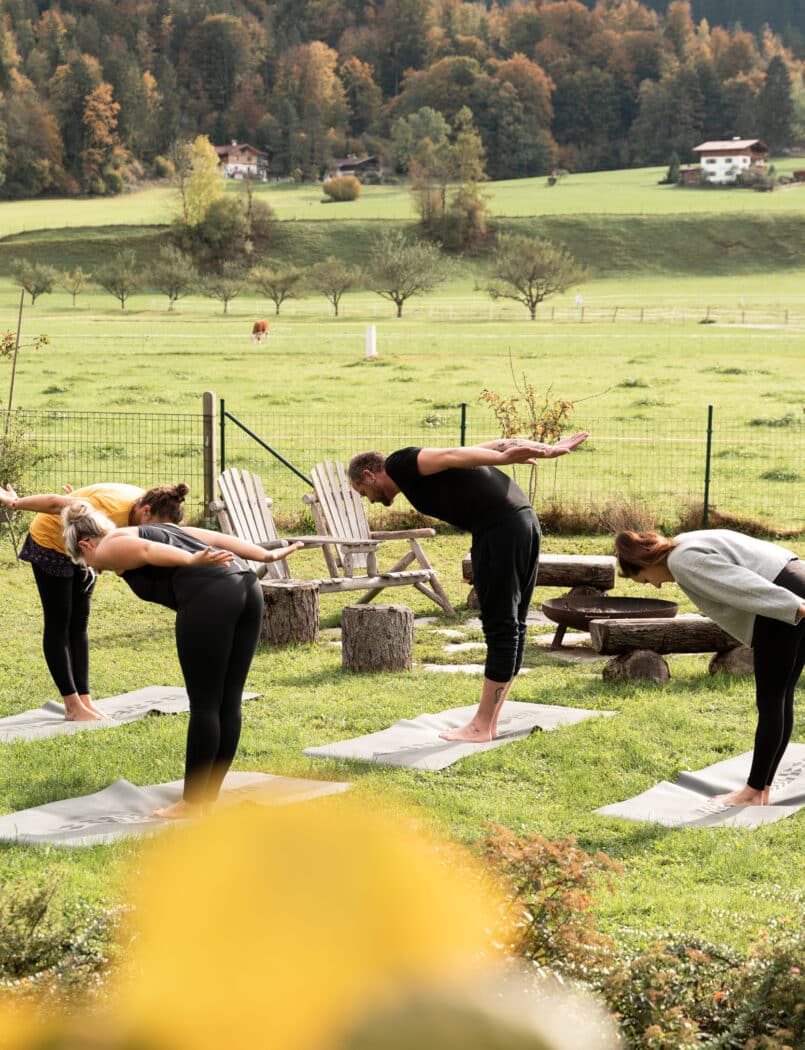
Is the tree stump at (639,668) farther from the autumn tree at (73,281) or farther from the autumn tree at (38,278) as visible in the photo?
the autumn tree at (38,278)

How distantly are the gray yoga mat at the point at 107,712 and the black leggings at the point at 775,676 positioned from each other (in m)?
3.38

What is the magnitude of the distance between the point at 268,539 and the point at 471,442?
10186 millimetres

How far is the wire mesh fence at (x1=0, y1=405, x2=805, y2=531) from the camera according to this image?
52.3 ft

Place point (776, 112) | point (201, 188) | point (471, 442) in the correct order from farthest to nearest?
point (776, 112)
point (201, 188)
point (471, 442)

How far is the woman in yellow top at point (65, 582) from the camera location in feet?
22.7

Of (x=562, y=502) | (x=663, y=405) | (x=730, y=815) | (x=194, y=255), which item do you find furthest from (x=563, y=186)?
(x=730, y=815)

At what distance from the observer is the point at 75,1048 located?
26.6 inches

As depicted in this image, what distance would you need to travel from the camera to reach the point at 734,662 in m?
8.95

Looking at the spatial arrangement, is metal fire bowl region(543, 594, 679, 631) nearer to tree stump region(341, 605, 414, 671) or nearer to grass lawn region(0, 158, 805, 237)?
tree stump region(341, 605, 414, 671)

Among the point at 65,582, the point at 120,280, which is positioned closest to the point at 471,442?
the point at 65,582

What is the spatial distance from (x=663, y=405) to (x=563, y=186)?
364ft

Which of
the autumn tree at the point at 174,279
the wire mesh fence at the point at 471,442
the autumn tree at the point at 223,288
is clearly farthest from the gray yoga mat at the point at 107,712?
the autumn tree at the point at 174,279

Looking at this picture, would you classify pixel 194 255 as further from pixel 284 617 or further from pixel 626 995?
pixel 626 995

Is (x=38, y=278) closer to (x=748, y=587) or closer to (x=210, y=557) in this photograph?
(x=210, y=557)
